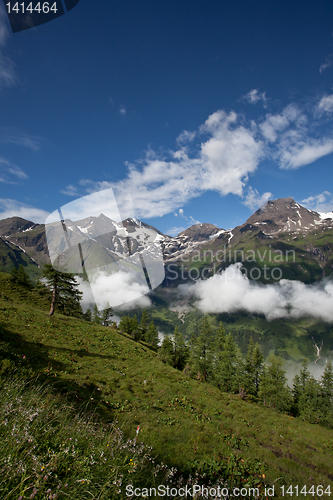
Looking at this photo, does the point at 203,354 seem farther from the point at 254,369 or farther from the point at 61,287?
the point at 61,287

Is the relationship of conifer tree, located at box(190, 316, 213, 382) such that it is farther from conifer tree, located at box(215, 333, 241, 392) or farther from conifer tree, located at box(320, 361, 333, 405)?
conifer tree, located at box(320, 361, 333, 405)

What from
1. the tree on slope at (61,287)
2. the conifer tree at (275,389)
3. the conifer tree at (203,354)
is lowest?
the conifer tree at (275,389)

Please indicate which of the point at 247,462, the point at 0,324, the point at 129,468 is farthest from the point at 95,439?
the point at 0,324

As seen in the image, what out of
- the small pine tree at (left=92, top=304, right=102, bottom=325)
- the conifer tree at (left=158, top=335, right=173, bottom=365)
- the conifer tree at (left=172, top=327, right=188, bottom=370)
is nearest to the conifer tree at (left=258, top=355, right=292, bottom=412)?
the conifer tree at (left=172, top=327, right=188, bottom=370)

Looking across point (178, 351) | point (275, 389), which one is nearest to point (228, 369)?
point (275, 389)

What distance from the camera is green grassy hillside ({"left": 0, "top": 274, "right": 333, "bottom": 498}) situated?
852cm

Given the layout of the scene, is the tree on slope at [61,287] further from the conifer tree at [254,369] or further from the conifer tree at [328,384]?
the conifer tree at [328,384]

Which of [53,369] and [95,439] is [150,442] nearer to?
[95,439]

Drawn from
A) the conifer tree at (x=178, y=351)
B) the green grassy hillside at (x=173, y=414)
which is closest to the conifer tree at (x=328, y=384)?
the conifer tree at (x=178, y=351)

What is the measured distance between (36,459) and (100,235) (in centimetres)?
1116

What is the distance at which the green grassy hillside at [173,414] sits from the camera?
8523 millimetres

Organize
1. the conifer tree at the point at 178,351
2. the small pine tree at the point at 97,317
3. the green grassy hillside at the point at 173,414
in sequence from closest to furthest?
the green grassy hillside at the point at 173,414
the conifer tree at the point at 178,351
the small pine tree at the point at 97,317

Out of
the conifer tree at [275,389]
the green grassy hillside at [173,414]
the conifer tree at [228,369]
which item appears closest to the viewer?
the green grassy hillside at [173,414]

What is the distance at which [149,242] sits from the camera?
1844cm
